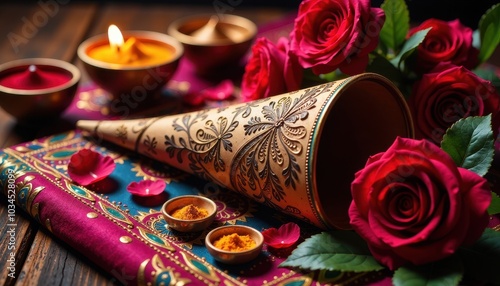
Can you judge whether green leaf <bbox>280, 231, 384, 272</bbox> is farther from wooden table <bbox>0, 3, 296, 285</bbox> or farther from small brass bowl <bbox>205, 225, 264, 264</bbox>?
wooden table <bbox>0, 3, 296, 285</bbox>

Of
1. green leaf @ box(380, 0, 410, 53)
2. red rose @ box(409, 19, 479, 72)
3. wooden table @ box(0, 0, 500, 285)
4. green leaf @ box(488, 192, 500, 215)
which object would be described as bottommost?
wooden table @ box(0, 0, 500, 285)

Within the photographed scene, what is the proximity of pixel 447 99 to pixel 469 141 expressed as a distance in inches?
6.7

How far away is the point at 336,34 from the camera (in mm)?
931

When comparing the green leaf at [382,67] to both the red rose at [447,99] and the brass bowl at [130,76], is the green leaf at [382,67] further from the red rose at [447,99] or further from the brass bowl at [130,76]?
the brass bowl at [130,76]

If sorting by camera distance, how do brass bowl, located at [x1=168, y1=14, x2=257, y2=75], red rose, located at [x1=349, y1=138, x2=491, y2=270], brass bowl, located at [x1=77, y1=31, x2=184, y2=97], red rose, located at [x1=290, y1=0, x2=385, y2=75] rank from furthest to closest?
brass bowl, located at [x1=168, y1=14, x2=257, y2=75] → brass bowl, located at [x1=77, y1=31, x2=184, y2=97] → red rose, located at [x1=290, y1=0, x2=385, y2=75] → red rose, located at [x1=349, y1=138, x2=491, y2=270]

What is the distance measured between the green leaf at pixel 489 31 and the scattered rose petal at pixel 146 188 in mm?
543

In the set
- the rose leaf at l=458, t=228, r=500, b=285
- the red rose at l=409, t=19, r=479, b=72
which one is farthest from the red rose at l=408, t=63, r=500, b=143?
the rose leaf at l=458, t=228, r=500, b=285

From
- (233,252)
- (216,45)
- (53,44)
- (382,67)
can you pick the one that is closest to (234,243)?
(233,252)

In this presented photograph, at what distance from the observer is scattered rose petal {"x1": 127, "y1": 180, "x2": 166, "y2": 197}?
938 millimetres

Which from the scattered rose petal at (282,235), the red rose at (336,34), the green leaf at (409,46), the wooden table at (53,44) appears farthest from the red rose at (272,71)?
the wooden table at (53,44)

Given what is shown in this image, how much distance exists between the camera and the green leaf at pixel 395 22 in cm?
101

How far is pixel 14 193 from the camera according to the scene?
37.2 inches

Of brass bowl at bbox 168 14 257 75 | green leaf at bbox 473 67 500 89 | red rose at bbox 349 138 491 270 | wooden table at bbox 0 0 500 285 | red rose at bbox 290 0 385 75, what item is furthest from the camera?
brass bowl at bbox 168 14 257 75

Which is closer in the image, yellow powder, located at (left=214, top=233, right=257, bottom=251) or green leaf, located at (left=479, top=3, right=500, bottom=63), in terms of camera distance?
yellow powder, located at (left=214, top=233, right=257, bottom=251)
